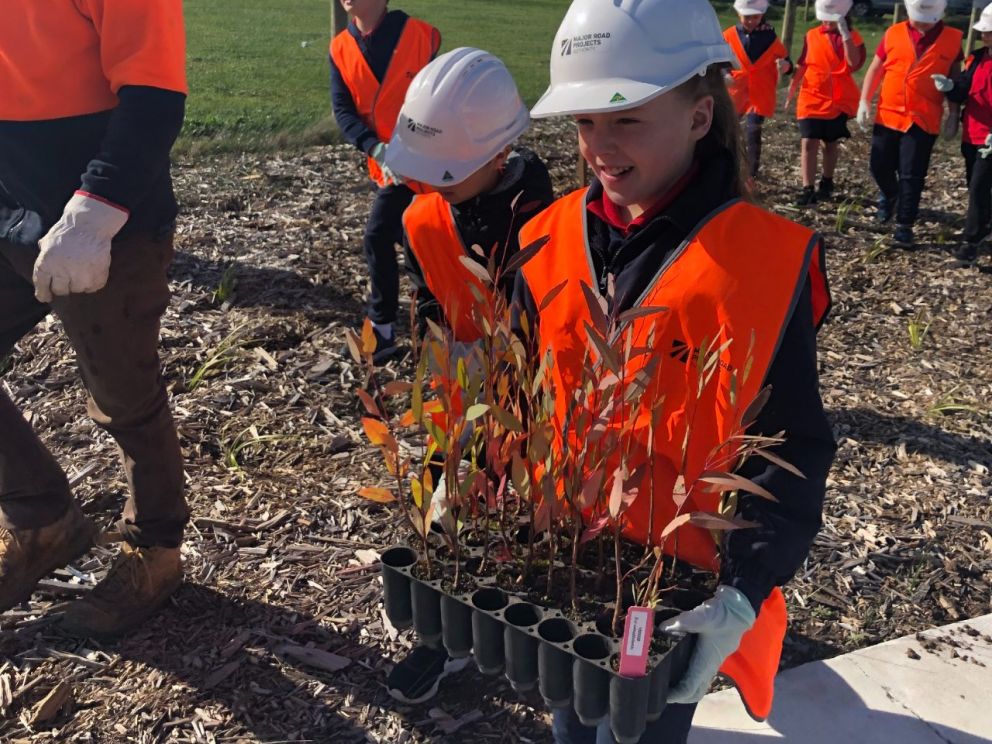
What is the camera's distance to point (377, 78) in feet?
16.9

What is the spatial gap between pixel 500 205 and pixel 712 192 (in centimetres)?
106

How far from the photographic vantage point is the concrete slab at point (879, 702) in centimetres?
249

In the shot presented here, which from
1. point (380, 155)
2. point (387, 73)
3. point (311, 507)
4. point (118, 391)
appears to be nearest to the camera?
A: point (118, 391)

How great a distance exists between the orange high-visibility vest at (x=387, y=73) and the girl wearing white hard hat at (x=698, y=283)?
3.36 m

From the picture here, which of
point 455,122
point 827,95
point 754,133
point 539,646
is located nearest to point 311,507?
point 455,122

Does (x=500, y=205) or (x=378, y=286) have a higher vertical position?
(x=500, y=205)

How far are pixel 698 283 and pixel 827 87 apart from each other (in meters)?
6.54

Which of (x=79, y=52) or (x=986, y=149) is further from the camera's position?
(x=986, y=149)

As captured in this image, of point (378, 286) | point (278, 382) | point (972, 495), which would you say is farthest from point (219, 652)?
point (972, 495)

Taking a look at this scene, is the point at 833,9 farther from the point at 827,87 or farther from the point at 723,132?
the point at 723,132

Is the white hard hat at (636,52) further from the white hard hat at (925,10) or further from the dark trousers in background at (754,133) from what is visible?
the dark trousers in background at (754,133)

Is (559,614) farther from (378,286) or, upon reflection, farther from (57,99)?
(378,286)

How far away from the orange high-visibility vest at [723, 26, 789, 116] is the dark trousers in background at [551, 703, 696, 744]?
257 inches

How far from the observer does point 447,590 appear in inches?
70.4
